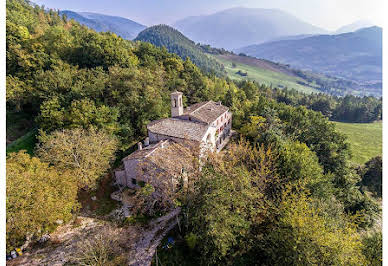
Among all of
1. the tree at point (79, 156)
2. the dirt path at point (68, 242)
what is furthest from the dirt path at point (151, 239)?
the tree at point (79, 156)

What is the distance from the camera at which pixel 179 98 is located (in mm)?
41375

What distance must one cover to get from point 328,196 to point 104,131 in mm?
38705

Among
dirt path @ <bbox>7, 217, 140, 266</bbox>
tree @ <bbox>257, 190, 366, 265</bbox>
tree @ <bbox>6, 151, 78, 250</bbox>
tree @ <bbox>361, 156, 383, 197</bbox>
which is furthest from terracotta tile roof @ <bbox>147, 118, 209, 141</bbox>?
tree @ <bbox>361, 156, 383, 197</bbox>

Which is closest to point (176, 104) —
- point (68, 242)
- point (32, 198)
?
point (32, 198)

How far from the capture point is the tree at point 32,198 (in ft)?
66.1

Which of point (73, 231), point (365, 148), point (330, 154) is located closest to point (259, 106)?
point (330, 154)

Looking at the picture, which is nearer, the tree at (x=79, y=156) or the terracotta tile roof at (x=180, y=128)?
the tree at (x=79, y=156)

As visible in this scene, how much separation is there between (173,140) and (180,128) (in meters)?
2.74

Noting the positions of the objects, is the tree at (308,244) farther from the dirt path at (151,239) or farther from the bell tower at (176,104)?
the bell tower at (176,104)

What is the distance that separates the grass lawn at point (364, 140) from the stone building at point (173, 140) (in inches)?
2338

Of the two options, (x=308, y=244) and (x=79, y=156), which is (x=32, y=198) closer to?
(x=79, y=156)

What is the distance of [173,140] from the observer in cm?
3612

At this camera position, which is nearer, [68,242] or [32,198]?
Result: [32,198]

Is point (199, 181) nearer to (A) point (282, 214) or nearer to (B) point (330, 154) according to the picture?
(A) point (282, 214)
